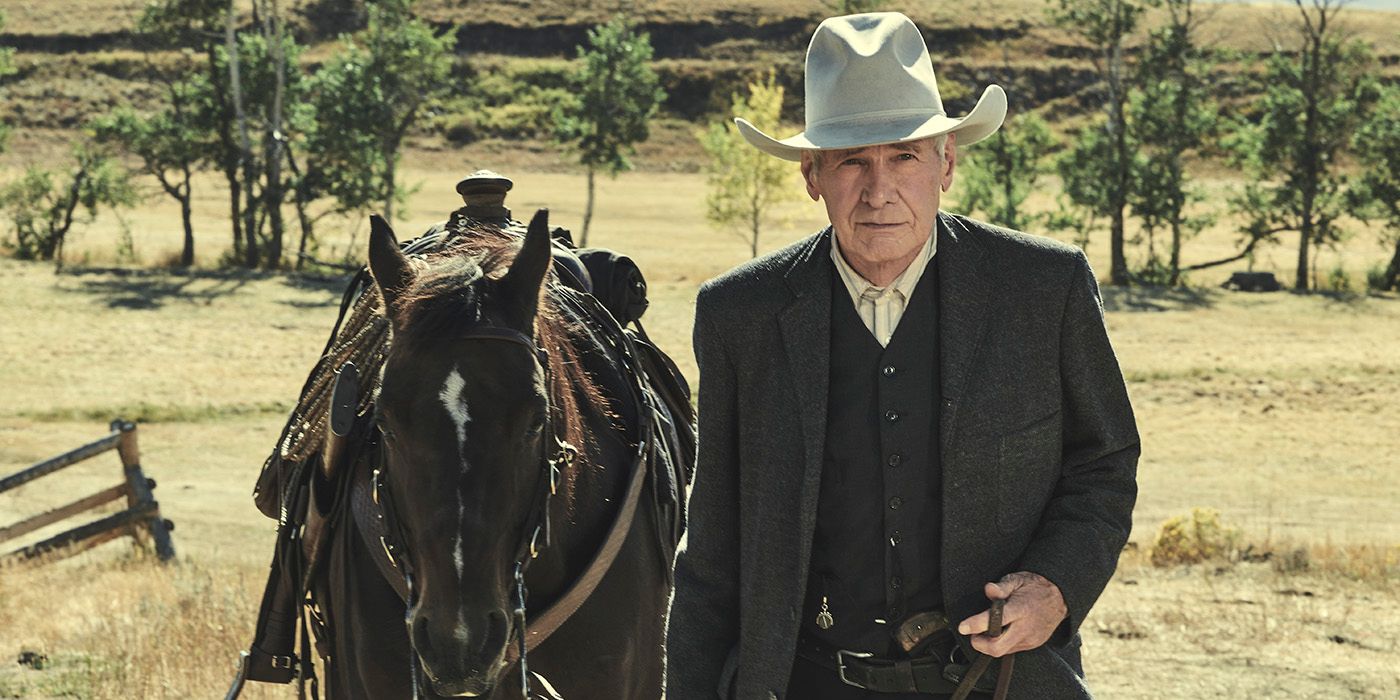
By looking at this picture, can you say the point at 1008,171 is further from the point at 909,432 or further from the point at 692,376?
the point at 909,432

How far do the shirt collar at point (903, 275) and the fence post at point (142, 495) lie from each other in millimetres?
11539

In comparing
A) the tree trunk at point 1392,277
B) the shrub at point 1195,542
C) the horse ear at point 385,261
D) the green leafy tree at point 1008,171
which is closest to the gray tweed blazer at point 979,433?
the horse ear at point 385,261

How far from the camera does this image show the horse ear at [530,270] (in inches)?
166

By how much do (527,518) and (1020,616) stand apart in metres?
1.51

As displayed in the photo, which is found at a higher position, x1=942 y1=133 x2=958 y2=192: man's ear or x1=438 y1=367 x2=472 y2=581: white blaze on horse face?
x1=942 y1=133 x2=958 y2=192: man's ear

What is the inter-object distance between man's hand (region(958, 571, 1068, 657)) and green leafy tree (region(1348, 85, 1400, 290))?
4502 centimetres

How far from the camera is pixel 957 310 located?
3047 millimetres

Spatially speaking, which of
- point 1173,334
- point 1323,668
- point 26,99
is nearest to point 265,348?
point 1173,334

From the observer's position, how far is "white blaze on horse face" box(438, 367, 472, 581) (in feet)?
12.3

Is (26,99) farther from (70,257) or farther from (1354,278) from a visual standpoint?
(1354,278)

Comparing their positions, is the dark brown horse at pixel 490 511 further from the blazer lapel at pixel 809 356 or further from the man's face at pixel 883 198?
the man's face at pixel 883 198

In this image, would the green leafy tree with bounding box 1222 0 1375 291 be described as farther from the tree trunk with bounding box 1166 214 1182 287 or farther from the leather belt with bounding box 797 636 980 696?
the leather belt with bounding box 797 636 980 696

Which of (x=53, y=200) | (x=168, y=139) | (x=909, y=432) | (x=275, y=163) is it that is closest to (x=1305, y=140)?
(x=275, y=163)

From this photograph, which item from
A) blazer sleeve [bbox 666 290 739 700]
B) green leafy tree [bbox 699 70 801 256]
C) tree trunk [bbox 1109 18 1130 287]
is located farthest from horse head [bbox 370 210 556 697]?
tree trunk [bbox 1109 18 1130 287]
